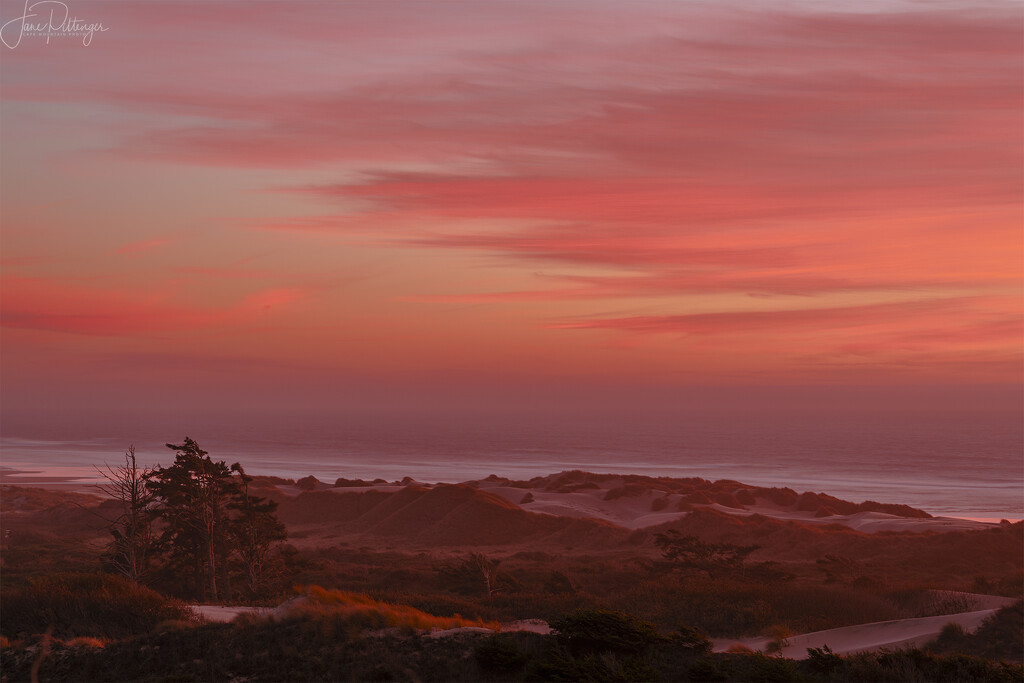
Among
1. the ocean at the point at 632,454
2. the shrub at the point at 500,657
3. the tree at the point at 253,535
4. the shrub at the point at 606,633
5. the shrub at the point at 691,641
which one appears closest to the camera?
the shrub at the point at 500,657

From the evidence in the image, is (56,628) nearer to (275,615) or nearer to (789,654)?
(275,615)

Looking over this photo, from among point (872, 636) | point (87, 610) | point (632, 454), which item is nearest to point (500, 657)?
point (872, 636)

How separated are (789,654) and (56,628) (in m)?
17.1

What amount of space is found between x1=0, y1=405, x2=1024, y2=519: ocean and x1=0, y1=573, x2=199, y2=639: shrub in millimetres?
64592

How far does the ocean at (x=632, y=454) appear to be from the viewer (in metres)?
87.6

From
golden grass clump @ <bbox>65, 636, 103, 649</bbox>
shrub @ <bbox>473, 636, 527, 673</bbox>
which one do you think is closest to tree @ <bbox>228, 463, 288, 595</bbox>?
golden grass clump @ <bbox>65, 636, 103, 649</bbox>

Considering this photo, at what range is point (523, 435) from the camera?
178750 millimetres

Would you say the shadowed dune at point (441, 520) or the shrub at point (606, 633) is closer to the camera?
the shrub at point (606, 633)

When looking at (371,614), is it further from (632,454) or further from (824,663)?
(632,454)

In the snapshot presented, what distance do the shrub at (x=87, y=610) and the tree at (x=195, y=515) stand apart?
A: 6.34 m

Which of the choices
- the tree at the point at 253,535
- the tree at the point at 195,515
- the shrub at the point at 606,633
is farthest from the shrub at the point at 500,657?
the tree at the point at 253,535

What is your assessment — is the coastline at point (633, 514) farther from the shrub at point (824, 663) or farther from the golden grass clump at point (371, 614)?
the shrub at point (824, 663)

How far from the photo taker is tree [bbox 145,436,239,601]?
26.5 meters

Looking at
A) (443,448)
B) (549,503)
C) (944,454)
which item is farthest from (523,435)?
(549,503)
